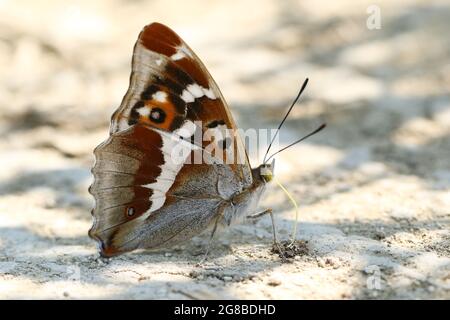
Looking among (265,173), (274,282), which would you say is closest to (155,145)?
(265,173)

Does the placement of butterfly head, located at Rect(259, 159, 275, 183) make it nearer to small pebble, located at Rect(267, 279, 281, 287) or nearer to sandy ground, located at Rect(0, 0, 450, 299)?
sandy ground, located at Rect(0, 0, 450, 299)

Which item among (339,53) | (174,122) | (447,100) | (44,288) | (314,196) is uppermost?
(339,53)

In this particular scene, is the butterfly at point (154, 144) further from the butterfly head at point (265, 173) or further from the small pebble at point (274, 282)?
the small pebble at point (274, 282)

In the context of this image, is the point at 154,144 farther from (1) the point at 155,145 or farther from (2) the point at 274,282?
(2) the point at 274,282

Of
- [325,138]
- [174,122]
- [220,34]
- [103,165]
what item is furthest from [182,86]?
[220,34]

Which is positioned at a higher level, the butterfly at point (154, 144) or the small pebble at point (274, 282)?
the butterfly at point (154, 144)

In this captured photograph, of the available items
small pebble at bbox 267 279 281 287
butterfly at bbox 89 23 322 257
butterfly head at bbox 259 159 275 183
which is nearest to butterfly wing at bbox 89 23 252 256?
butterfly at bbox 89 23 322 257

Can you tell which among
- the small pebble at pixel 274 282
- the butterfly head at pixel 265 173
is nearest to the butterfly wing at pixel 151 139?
the butterfly head at pixel 265 173

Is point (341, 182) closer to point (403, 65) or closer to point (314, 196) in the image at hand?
point (314, 196)
